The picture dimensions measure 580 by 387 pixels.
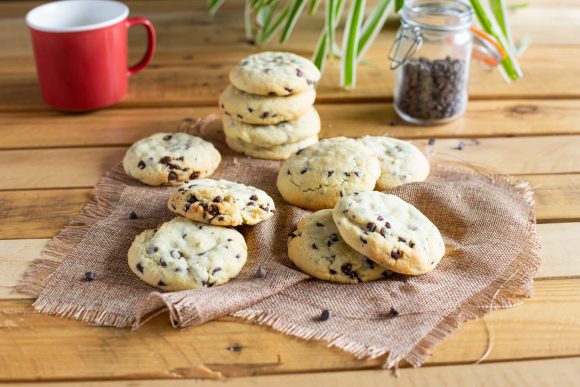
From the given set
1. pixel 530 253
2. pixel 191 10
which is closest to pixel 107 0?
pixel 191 10

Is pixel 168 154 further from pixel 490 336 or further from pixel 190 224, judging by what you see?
pixel 490 336

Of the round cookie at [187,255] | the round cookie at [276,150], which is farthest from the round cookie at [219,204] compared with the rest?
the round cookie at [276,150]

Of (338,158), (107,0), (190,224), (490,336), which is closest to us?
(490,336)

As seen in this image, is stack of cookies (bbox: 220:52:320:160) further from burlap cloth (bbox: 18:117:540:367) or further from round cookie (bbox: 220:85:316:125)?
burlap cloth (bbox: 18:117:540:367)

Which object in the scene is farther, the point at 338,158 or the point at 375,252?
the point at 338,158

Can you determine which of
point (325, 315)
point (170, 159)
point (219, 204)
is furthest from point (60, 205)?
point (325, 315)

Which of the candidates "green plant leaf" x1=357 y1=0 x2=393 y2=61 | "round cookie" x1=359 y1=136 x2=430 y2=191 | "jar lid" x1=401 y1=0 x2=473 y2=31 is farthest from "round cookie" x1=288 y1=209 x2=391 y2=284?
"green plant leaf" x1=357 y1=0 x2=393 y2=61
